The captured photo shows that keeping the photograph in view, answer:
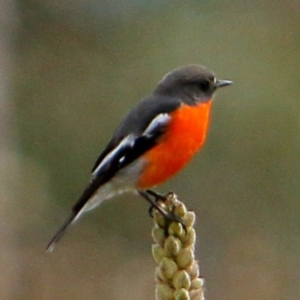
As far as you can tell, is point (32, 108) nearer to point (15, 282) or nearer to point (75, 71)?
point (75, 71)

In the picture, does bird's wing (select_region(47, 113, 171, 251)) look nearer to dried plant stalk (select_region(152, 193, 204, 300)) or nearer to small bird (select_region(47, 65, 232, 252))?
small bird (select_region(47, 65, 232, 252))

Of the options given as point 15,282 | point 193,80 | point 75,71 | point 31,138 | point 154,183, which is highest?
point 75,71

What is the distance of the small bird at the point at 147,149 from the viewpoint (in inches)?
155

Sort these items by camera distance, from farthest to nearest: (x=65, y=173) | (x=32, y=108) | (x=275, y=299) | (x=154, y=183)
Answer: (x=32, y=108)
(x=65, y=173)
(x=275, y=299)
(x=154, y=183)

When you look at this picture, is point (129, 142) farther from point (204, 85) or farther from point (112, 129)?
point (112, 129)

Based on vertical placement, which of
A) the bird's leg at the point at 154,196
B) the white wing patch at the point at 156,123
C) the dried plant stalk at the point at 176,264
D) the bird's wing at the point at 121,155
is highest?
the white wing patch at the point at 156,123

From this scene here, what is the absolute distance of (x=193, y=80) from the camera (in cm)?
459

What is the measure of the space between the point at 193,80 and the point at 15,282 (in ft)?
6.68

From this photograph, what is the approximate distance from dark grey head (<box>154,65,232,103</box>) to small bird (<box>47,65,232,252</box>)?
0.06m

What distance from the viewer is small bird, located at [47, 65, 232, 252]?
13.0 feet

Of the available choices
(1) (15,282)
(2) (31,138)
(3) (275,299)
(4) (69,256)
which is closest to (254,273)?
(3) (275,299)

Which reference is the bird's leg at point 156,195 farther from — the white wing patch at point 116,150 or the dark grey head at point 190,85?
the dark grey head at point 190,85

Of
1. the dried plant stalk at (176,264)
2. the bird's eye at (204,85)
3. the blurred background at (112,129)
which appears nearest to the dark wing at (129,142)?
the bird's eye at (204,85)

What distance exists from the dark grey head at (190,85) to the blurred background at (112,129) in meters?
1.88
